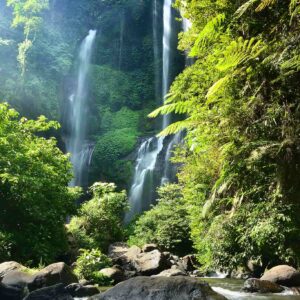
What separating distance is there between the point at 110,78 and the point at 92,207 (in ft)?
60.7

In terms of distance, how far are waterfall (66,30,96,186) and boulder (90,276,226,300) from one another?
24258 mm

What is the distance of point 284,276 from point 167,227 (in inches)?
417

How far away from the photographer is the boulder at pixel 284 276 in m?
10.6

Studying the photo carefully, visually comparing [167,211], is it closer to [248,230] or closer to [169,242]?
[169,242]

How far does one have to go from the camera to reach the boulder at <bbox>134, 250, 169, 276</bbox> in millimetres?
14898

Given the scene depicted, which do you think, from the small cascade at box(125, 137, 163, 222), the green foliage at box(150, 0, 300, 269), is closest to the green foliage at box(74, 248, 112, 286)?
the green foliage at box(150, 0, 300, 269)

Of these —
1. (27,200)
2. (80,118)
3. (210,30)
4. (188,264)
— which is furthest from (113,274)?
(80,118)

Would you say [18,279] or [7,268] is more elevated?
[7,268]

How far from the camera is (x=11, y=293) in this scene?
9359 mm

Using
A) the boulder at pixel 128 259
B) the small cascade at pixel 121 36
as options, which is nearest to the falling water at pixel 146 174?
the small cascade at pixel 121 36

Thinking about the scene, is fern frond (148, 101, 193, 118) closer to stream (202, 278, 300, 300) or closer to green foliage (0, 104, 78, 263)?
stream (202, 278, 300, 300)

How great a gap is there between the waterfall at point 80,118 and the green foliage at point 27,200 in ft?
57.2

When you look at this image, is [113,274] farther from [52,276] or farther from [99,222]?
[99,222]

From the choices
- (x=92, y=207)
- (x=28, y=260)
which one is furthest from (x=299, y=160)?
(x=92, y=207)
